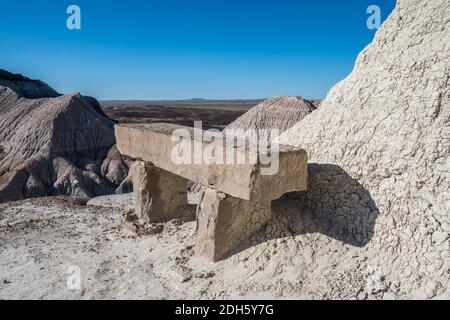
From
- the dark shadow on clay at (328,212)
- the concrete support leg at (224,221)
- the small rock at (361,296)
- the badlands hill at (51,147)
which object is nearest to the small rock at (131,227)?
the concrete support leg at (224,221)

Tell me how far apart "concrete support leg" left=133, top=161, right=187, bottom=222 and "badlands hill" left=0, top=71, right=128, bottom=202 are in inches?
467

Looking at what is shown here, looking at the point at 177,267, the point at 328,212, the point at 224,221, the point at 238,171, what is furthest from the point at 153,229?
the point at 328,212

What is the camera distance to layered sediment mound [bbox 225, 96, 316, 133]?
48.7 ft

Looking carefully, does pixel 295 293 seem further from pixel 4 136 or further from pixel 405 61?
pixel 4 136

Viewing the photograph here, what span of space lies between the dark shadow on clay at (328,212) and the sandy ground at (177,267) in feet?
0.09

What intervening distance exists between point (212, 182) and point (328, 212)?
1.57 metres

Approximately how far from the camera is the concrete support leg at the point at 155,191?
6688mm

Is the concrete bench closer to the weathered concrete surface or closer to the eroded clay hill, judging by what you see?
the weathered concrete surface

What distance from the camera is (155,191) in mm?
6738

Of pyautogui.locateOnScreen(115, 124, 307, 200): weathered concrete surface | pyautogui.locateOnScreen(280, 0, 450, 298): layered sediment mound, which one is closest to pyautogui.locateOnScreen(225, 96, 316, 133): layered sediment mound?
pyautogui.locateOnScreen(280, 0, 450, 298): layered sediment mound

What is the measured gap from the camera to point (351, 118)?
17.1 ft

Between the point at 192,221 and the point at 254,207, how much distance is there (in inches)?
70.6

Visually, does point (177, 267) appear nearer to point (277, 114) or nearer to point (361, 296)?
point (361, 296)

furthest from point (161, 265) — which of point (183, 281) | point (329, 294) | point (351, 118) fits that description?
point (351, 118)
